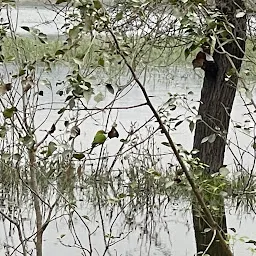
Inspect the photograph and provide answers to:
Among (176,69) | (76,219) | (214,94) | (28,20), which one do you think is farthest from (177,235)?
(176,69)

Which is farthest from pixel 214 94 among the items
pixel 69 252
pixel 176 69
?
pixel 176 69

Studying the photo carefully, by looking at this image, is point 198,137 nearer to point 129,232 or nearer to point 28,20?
point 129,232

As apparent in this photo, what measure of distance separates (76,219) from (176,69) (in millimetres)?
4959

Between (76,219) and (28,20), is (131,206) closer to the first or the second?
(76,219)

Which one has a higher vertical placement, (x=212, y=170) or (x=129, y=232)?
(x=212, y=170)

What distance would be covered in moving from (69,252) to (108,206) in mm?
554

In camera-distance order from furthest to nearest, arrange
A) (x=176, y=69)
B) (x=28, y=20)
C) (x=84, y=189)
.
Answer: (x=176, y=69)
(x=28, y=20)
(x=84, y=189)

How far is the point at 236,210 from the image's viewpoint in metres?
3.63

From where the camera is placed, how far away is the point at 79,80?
1.21 metres

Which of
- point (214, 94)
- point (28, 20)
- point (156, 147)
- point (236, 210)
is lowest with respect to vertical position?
point (236, 210)

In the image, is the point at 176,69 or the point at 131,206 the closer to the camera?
the point at 131,206

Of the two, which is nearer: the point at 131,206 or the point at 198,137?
the point at 131,206

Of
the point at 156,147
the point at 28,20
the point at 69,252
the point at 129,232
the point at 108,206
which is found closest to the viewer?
the point at 69,252

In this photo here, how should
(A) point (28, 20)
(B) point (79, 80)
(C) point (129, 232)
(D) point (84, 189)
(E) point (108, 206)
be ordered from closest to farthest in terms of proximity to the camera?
(B) point (79, 80) < (C) point (129, 232) < (E) point (108, 206) < (D) point (84, 189) < (A) point (28, 20)
